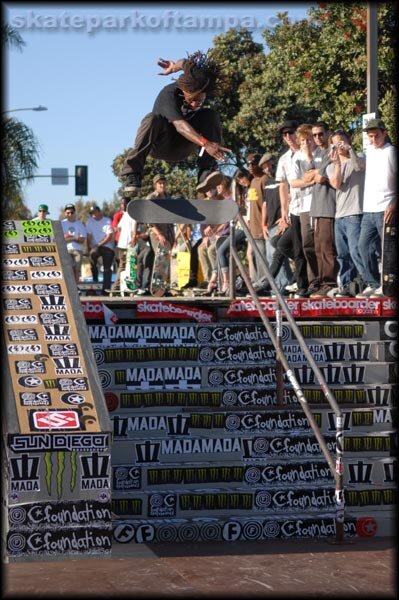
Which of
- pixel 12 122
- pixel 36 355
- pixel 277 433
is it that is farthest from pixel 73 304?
pixel 12 122

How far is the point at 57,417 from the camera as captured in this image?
7.82 metres

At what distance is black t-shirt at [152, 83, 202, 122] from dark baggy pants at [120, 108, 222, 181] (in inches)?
3.7

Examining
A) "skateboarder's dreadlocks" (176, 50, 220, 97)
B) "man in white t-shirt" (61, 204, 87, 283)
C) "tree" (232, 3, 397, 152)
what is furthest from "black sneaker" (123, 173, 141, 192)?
"tree" (232, 3, 397, 152)

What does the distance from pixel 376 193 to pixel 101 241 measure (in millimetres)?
6576

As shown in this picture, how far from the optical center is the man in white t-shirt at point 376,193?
1047cm

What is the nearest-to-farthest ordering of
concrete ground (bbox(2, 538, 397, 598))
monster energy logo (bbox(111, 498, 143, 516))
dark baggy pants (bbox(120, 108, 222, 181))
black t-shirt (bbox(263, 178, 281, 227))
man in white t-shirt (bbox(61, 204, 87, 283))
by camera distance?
concrete ground (bbox(2, 538, 397, 598))
monster energy logo (bbox(111, 498, 143, 516))
dark baggy pants (bbox(120, 108, 222, 181))
black t-shirt (bbox(263, 178, 281, 227))
man in white t-shirt (bbox(61, 204, 87, 283))

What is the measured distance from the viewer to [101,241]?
53.3ft

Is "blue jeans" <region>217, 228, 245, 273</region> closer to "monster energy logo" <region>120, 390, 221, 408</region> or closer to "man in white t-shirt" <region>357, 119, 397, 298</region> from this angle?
"man in white t-shirt" <region>357, 119, 397, 298</region>

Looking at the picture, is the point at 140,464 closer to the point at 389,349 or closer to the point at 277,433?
the point at 277,433

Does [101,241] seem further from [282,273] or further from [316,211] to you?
[316,211]

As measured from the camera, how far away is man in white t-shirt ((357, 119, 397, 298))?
34.3 feet

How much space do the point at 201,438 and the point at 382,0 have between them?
869 centimetres

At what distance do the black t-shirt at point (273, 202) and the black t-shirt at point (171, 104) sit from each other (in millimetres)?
2591

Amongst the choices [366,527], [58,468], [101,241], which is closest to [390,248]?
[366,527]
